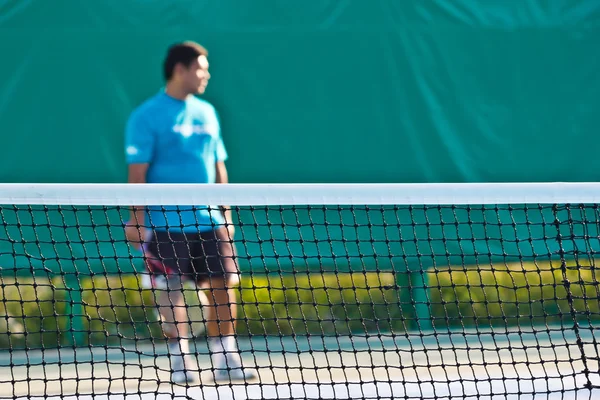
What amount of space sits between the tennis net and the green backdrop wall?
0.13 m

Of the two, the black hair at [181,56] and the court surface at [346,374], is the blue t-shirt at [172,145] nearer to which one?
the black hair at [181,56]

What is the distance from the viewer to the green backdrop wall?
546cm

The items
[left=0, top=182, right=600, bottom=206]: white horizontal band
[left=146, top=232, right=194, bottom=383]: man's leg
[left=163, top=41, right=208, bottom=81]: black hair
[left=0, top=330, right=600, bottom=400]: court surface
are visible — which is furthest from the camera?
[left=163, top=41, right=208, bottom=81]: black hair

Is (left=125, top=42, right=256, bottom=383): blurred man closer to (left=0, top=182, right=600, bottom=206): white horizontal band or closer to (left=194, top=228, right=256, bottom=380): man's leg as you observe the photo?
(left=194, top=228, right=256, bottom=380): man's leg

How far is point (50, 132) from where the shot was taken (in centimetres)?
Answer: 548

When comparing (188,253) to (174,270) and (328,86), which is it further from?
(328,86)

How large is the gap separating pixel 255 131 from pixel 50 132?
114 centimetres

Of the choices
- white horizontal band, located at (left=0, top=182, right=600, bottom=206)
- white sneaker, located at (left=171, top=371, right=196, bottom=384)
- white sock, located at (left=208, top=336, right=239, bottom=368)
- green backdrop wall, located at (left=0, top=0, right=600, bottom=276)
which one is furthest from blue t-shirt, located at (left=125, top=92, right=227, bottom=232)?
green backdrop wall, located at (left=0, top=0, right=600, bottom=276)

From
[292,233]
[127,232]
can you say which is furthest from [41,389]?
[292,233]

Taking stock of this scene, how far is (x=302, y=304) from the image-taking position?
4.25 m

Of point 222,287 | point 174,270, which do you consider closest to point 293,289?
point 222,287

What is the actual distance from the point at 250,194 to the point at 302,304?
96cm

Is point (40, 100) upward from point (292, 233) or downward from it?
upward

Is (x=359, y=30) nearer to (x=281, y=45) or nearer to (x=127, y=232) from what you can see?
(x=281, y=45)
